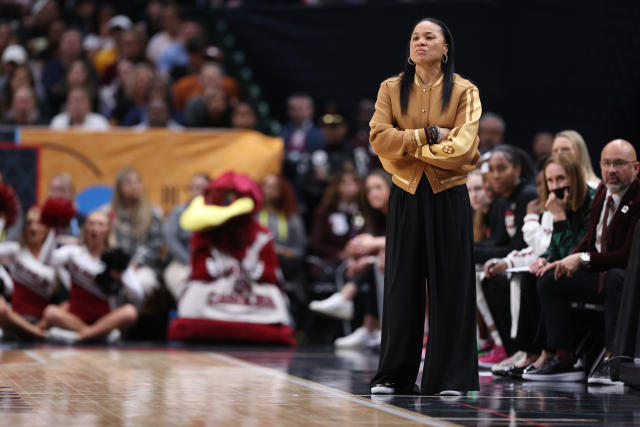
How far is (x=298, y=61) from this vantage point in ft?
43.3

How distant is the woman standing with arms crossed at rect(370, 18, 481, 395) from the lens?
5.36m

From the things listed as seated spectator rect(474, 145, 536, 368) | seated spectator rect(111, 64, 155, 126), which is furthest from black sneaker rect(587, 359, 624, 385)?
seated spectator rect(111, 64, 155, 126)

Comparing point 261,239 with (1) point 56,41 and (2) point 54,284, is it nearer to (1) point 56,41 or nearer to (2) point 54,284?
(2) point 54,284

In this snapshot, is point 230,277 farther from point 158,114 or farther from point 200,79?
point 200,79

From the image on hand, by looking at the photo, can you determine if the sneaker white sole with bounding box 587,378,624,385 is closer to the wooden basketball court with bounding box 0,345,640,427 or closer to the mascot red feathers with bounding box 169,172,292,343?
the wooden basketball court with bounding box 0,345,640,427

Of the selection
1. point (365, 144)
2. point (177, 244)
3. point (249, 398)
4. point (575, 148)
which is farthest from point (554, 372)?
point (365, 144)

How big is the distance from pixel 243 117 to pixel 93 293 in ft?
9.84

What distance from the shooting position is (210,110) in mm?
12047

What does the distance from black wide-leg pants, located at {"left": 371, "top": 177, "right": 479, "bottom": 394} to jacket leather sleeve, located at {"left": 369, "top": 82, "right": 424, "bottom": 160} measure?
0.23 m

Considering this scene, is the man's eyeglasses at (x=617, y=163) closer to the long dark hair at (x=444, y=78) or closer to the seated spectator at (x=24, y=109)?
the long dark hair at (x=444, y=78)

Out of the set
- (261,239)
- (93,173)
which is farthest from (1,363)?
(93,173)

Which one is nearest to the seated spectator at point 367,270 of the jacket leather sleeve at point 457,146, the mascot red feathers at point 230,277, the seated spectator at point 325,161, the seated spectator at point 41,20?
the mascot red feathers at point 230,277

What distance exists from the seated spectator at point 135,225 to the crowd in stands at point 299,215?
15 mm

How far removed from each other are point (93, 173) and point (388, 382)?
678 cm
